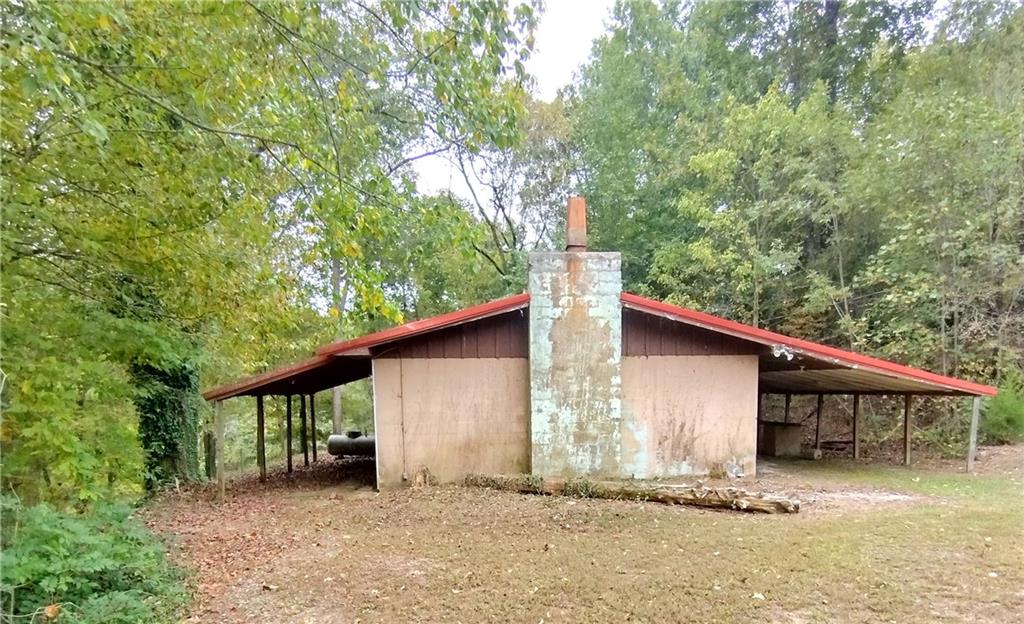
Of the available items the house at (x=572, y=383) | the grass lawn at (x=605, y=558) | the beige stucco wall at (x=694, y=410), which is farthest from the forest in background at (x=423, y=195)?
the beige stucco wall at (x=694, y=410)

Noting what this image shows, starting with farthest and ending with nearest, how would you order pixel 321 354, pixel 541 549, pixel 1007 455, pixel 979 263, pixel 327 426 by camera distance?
pixel 327 426, pixel 979 263, pixel 1007 455, pixel 321 354, pixel 541 549

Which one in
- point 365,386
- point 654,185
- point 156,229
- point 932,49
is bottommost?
point 365,386

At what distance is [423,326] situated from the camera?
8.04 m

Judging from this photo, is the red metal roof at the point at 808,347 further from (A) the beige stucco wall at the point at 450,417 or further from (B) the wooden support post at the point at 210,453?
(B) the wooden support post at the point at 210,453

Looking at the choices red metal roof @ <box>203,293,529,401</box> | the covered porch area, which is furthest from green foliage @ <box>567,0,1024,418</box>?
the covered porch area

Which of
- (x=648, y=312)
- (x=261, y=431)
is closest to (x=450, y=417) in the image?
(x=648, y=312)

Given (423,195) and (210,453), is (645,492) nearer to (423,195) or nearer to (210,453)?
(423,195)

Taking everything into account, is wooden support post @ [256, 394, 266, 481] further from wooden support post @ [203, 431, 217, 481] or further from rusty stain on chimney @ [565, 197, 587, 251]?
rusty stain on chimney @ [565, 197, 587, 251]

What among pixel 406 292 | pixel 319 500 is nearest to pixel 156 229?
pixel 319 500

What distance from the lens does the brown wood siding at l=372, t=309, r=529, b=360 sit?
8602 mm

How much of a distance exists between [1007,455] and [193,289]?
44.4ft

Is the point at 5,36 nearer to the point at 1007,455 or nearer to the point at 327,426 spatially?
the point at 1007,455

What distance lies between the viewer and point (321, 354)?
788 centimetres

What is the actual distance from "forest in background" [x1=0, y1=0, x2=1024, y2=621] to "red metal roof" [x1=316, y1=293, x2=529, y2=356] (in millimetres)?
659
